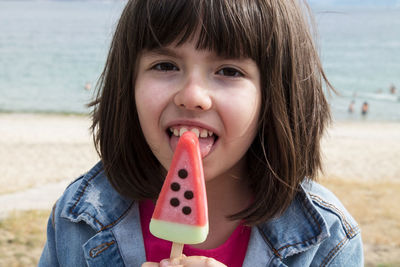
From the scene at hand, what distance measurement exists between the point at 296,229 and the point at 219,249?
41 cm

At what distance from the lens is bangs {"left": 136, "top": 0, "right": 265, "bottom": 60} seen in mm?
1846

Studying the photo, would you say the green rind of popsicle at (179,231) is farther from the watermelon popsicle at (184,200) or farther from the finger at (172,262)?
the finger at (172,262)

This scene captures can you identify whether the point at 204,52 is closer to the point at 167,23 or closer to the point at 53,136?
the point at 167,23

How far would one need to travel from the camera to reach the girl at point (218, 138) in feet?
6.14

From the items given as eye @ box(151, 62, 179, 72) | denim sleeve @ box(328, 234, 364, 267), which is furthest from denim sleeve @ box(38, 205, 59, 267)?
denim sleeve @ box(328, 234, 364, 267)

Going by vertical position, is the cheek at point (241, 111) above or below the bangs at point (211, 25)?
below

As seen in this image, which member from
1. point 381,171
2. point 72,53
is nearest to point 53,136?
point 381,171

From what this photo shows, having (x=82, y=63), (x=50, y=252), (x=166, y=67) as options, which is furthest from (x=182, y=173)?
(x=82, y=63)

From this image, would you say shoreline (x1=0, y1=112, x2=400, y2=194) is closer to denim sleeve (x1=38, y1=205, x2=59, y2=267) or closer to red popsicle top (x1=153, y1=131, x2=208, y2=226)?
denim sleeve (x1=38, y1=205, x2=59, y2=267)

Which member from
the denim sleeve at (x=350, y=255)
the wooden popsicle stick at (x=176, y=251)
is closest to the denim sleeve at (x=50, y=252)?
the wooden popsicle stick at (x=176, y=251)

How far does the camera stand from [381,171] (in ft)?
40.1

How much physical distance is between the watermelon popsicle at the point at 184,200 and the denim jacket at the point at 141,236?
0.52 metres

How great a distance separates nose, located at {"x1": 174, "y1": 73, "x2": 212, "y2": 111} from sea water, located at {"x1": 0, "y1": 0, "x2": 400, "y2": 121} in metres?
10.8

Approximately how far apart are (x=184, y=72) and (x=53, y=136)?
16825 millimetres
